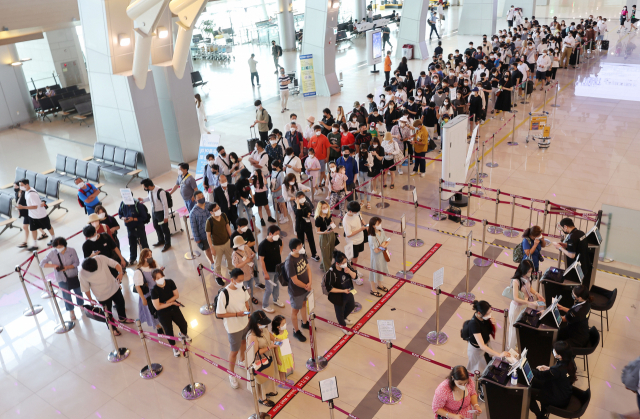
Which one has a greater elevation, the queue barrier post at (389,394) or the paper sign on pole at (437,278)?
the paper sign on pole at (437,278)

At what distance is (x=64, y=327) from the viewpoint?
8383 millimetres

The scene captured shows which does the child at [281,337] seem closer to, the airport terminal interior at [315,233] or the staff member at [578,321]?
the airport terminal interior at [315,233]

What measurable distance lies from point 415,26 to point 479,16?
26.0ft

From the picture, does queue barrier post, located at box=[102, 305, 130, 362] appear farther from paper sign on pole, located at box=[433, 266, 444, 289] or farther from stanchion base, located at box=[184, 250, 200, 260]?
paper sign on pole, located at box=[433, 266, 444, 289]

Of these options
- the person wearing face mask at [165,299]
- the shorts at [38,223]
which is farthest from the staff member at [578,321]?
the shorts at [38,223]

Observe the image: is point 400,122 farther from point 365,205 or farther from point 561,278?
point 561,278

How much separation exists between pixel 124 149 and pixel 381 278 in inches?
342

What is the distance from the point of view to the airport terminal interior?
6.63 m

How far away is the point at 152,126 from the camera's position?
13.8 m

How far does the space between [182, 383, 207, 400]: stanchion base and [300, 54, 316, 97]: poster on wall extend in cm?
1531

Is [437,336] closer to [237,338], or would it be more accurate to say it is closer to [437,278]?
[437,278]

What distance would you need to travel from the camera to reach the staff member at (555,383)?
5422 millimetres

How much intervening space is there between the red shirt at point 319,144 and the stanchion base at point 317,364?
227 inches

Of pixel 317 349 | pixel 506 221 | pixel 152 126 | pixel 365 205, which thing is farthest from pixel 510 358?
pixel 152 126
